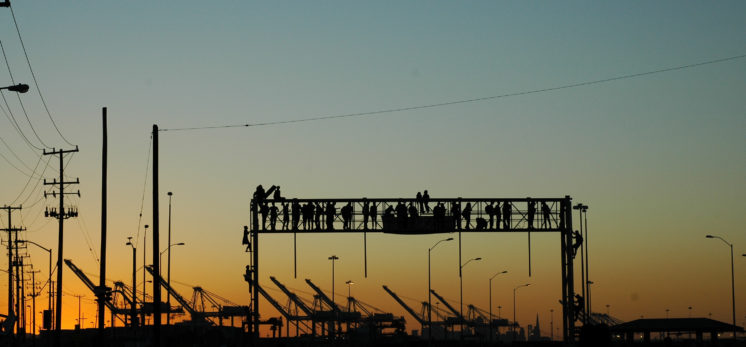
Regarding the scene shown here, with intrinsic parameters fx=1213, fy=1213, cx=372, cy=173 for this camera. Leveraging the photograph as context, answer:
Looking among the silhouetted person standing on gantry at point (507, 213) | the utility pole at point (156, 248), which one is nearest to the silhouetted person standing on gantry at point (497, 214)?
the silhouetted person standing on gantry at point (507, 213)

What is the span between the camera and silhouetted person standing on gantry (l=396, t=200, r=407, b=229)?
2457 inches

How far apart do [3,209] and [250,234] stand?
171 feet

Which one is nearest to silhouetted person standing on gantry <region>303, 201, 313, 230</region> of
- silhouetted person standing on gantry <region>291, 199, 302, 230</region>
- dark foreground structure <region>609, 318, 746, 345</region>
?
silhouetted person standing on gantry <region>291, 199, 302, 230</region>

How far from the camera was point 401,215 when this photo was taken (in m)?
62.5

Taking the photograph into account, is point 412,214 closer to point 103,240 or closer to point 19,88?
point 103,240

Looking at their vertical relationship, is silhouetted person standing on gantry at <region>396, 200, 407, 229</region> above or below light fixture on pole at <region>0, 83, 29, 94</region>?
below

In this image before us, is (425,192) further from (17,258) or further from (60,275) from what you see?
(17,258)

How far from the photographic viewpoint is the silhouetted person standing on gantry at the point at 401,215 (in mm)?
62400

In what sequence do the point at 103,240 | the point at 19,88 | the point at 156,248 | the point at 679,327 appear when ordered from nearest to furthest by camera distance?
the point at 19,88 → the point at 156,248 → the point at 103,240 → the point at 679,327

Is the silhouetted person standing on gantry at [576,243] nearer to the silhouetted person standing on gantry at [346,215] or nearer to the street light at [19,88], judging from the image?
the silhouetted person standing on gantry at [346,215]

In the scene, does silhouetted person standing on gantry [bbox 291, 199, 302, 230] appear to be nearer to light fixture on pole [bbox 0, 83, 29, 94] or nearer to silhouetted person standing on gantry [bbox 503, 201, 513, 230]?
silhouetted person standing on gantry [bbox 503, 201, 513, 230]

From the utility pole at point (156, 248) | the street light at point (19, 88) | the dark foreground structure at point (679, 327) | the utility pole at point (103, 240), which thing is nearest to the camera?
the street light at point (19, 88)

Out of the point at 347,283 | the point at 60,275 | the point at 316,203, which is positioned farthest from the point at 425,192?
the point at 347,283

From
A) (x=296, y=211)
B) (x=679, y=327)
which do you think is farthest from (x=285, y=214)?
(x=679, y=327)
